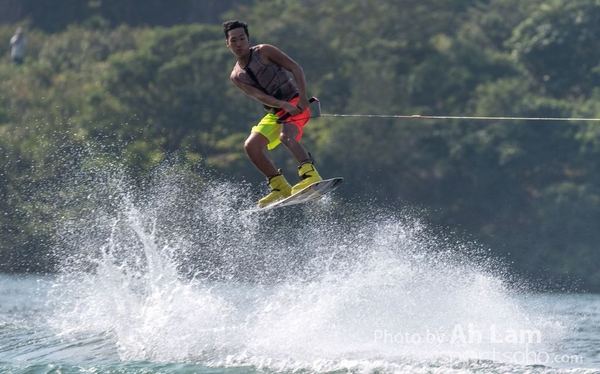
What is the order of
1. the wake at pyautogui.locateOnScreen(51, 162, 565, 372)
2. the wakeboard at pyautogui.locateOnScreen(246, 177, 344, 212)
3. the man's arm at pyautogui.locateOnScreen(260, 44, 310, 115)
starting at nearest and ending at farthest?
the man's arm at pyautogui.locateOnScreen(260, 44, 310, 115) → the wakeboard at pyautogui.locateOnScreen(246, 177, 344, 212) → the wake at pyautogui.locateOnScreen(51, 162, 565, 372)

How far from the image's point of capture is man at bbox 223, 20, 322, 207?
10055 mm

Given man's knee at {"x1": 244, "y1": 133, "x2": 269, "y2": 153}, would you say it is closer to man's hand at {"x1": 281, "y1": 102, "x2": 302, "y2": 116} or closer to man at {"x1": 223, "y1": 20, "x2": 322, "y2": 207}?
man at {"x1": 223, "y1": 20, "x2": 322, "y2": 207}

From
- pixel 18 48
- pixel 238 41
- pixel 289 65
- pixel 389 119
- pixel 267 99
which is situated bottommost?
pixel 267 99

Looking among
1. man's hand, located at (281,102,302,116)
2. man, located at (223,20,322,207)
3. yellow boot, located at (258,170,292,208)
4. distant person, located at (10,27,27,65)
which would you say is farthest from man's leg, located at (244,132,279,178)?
distant person, located at (10,27,27,65)

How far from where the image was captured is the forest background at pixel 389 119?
25.4 meters

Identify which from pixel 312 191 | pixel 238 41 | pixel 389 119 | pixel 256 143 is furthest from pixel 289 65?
pixel 389 119

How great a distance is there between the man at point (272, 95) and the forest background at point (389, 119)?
44.7ft

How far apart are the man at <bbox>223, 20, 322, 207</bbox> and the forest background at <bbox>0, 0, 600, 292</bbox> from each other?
44.7 ft

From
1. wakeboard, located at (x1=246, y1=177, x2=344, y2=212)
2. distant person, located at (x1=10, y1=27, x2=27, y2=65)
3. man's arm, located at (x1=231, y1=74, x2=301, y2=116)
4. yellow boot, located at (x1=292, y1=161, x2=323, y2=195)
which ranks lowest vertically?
wakeboard, located at (x1=246, y1=177, x2=344, y2=212)

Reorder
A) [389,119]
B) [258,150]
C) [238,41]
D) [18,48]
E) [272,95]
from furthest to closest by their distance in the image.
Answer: [18,48], [389,119], [258,150], [272,95], [238,41]

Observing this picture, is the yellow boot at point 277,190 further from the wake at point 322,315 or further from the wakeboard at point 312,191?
the wake at point 322,315

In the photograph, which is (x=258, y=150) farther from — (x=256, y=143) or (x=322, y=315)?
(x=322, y=315)

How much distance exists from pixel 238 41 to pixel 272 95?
2.00ft

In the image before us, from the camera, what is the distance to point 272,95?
1030 cm
